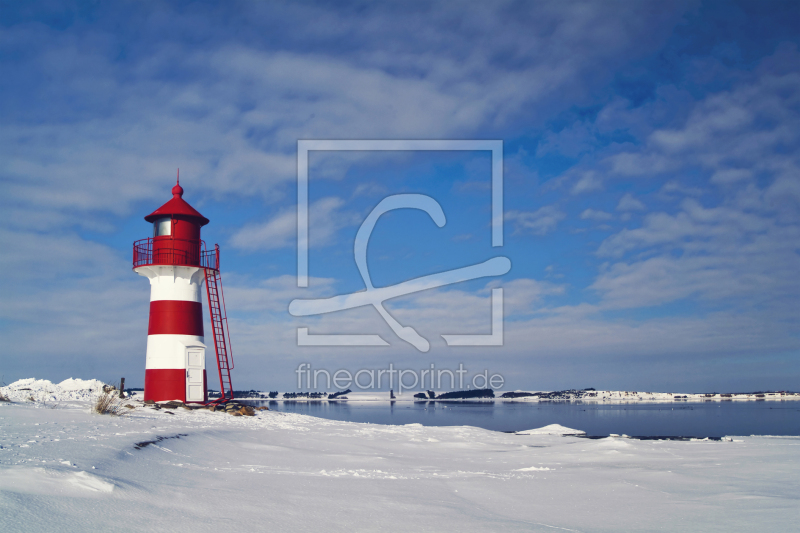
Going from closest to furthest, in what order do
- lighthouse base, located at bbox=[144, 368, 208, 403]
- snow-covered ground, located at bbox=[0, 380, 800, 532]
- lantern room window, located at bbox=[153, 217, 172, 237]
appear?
snow-covered ground, located at bbox=[0, 380, 800, 532] < lighthouse base, located at bbox=[144, 368, 208, 403] < lantern room window, located at bbox=[153, 217, 172, 237]

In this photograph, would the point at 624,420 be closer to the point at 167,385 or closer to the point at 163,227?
the point at 167,385

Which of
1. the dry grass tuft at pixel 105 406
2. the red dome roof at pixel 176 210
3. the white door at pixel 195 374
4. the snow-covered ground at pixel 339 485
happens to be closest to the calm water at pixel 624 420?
the white door at pixel 195 374

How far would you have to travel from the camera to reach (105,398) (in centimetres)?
1254

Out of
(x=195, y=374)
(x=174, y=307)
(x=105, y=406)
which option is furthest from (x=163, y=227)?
(x=105, y=406)

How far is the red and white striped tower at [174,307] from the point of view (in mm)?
19312

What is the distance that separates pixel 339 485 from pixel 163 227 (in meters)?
15.4

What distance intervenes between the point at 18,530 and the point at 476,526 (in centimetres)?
398

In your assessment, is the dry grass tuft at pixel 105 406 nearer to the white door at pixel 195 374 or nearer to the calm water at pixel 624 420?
the white door at pixel 195 374

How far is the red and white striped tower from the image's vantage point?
19.3 metres

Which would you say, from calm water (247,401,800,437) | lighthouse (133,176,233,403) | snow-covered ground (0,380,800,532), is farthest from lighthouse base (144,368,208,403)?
calm water (247,401,800,437)

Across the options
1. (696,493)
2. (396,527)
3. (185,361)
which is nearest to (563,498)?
(696,493)

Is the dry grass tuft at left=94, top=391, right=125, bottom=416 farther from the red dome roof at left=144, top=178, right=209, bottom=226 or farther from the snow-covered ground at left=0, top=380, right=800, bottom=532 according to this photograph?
the red dome roof at left=144, top=178, right=209, bottom=226

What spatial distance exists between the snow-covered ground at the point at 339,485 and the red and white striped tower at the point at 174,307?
23.0 feet

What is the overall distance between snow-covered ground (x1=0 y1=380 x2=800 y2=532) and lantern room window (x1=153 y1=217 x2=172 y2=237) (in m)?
9.30
